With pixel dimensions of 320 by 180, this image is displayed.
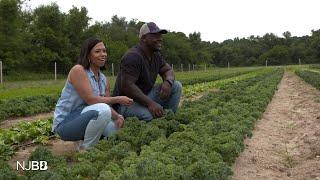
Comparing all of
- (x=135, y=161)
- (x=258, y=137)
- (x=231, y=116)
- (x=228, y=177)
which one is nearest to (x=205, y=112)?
(x=231, y=116)

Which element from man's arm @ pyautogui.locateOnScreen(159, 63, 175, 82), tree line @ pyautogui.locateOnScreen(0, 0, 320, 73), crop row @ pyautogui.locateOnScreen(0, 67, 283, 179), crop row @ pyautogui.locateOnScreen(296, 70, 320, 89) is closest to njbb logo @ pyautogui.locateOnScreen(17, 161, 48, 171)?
A: crop row @ pyautogui.locateOnScreen(0, 67, 283, 179)

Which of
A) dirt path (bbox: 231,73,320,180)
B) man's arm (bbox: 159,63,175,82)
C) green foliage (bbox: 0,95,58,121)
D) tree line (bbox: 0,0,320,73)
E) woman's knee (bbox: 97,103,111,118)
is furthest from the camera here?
A: tree line (bbox: 0,0,320,73)

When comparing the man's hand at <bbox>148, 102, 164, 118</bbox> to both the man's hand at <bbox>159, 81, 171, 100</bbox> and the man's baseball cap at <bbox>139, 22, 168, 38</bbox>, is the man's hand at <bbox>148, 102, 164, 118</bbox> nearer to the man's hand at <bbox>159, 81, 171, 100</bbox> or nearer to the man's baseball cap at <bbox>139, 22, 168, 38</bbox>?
the man's hand at <bbox>159, 81, 171, 100</bbox>

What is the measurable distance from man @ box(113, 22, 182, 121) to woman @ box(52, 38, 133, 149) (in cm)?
61

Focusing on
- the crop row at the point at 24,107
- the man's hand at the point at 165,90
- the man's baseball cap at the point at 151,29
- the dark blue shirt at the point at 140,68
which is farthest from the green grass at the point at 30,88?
the man's baseball cap at the point at 151,29

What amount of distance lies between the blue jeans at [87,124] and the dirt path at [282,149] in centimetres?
165

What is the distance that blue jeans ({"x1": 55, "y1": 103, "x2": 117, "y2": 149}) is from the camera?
5.50 metres

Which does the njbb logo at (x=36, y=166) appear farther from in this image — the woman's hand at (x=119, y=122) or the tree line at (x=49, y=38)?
the tree line at (x=49, y=38)

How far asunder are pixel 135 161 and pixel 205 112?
4424 mm

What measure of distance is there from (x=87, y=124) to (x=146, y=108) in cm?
141

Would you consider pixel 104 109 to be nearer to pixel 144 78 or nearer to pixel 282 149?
pixel 144 78

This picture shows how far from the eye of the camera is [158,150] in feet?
16.7

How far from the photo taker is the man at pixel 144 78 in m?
6.62

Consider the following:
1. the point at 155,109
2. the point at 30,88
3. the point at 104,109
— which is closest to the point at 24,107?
the point at 155,109
